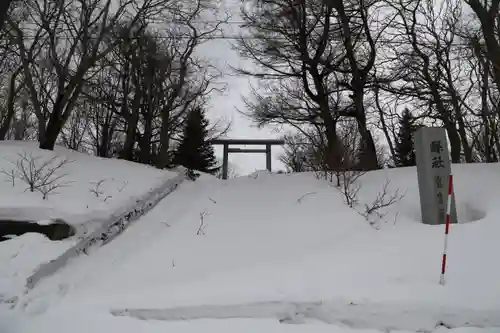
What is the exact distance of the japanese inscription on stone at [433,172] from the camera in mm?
6348

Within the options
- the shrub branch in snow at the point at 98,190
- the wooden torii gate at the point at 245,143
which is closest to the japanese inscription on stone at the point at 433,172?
the shrub branch in snow at the point at 98,190

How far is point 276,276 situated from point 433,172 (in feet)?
12.2

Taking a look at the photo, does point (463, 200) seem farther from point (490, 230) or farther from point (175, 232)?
point (175, 232)

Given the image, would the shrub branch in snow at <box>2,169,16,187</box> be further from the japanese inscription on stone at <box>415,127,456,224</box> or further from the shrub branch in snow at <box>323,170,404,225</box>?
the japanese inscription on stone at <box>415,127,456,224</box>

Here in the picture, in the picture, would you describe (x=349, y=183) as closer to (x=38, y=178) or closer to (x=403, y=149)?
(x=38, y=178)

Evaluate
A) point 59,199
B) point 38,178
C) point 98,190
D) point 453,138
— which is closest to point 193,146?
point 453,138

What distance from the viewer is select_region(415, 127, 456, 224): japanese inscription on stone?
6.35 m

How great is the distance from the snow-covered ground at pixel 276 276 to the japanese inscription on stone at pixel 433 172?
38 centimetres

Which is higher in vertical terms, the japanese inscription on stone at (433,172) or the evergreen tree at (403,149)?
the evergreen tree at (403,149)

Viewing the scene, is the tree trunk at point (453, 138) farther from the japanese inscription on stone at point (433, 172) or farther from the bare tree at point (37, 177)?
the bare tree at point (37, 177)

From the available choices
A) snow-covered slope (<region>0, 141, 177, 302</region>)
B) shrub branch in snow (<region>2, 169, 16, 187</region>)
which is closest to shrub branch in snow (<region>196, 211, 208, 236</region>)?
snow-covered slope (<region>0, 141, 177, 302</region>)

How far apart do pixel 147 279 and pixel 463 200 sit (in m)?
5.98

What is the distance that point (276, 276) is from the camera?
14.5ft

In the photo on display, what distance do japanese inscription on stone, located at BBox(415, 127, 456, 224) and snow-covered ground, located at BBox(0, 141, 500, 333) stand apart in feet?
1.25
